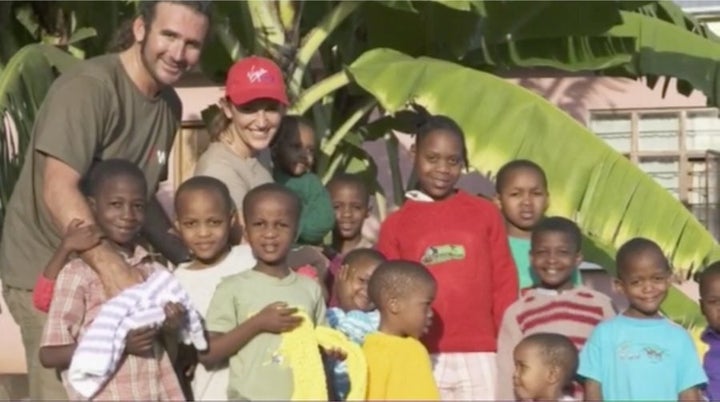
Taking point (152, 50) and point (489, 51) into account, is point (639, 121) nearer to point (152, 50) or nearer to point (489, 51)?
point (489, 51)

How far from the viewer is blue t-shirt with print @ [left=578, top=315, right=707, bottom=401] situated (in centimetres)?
510

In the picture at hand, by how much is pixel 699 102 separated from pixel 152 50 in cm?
722

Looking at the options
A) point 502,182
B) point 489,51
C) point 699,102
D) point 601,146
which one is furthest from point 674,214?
point 699,102

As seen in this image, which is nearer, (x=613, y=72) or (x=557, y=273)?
(x=557, y=273)

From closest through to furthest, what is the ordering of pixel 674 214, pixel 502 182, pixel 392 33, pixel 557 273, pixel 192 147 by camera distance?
1. pixel 557 273
2. pixel 502 182
3. pixel 674 214
4. pixel 392 33
5. pixel 192 147

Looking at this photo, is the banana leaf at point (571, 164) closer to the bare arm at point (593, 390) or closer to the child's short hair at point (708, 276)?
the child's short hair at point (708, 276)

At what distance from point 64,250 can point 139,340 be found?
1.19 ft

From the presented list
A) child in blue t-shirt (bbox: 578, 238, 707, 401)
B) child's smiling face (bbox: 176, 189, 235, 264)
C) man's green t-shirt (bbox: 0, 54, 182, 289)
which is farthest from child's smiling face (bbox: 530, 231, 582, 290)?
man's green t-shirt (bbox: 0, 54, 182, 289)

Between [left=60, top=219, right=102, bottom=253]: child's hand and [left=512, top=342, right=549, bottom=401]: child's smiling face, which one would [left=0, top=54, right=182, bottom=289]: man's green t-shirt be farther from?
[left=512, top=342, right=549, bottom=401]: child's smiling face

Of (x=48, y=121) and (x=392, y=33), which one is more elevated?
(x=392, y=33)

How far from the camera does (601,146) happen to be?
6.52m

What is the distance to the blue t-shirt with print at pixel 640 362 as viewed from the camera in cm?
510

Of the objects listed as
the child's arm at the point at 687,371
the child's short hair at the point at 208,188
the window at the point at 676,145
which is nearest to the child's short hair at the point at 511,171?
the child's arm at the point at 687,371

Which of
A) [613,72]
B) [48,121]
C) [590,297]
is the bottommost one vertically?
[590,297]
